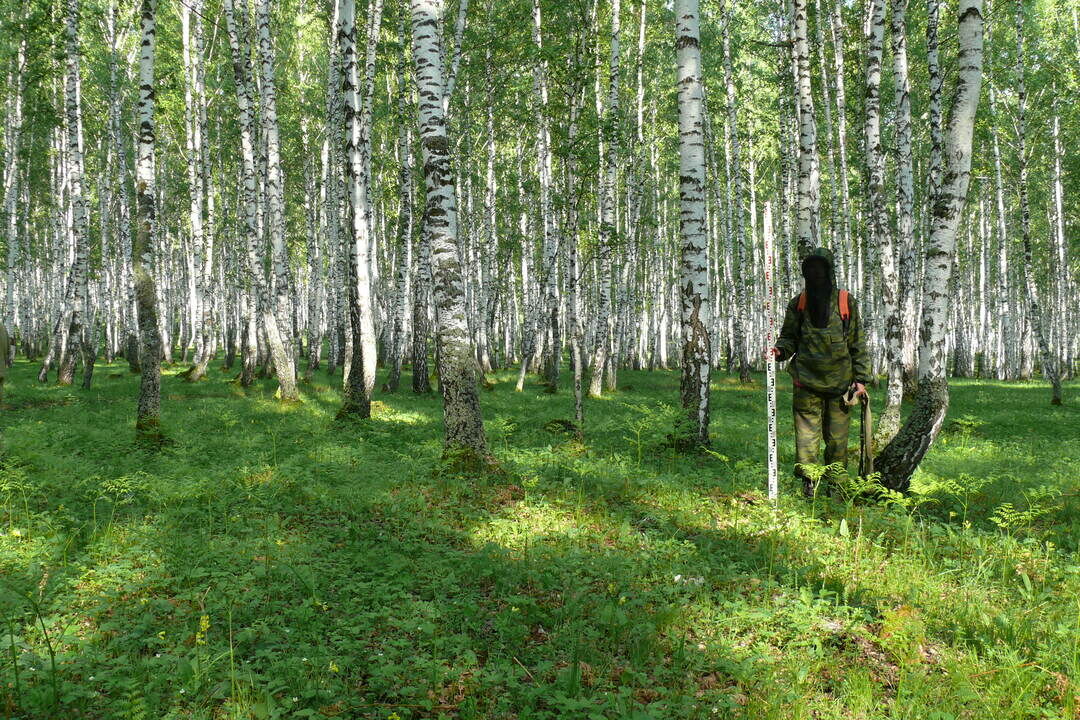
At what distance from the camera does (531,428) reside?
36.0 ft

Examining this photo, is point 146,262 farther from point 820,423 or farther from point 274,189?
point 820,423

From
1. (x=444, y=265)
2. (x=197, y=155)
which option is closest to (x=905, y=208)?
(x=444, y=265)

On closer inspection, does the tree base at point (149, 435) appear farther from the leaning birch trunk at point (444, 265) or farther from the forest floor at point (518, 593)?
the leaning birch trunk at point (444, 265)

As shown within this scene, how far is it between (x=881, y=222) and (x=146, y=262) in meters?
14.4

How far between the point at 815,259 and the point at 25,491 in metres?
8.09

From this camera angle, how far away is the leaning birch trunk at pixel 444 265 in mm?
6848

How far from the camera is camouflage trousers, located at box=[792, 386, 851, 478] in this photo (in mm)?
6109

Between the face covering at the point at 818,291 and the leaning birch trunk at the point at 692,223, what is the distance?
2.11 metres

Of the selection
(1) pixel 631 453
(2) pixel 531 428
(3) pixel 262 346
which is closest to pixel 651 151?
(3) pixel 262 346

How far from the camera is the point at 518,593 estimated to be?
13.9 feet

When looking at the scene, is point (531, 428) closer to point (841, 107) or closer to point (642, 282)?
point (841, 107)

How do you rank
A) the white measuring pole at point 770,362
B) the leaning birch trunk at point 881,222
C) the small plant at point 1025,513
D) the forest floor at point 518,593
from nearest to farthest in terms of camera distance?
the forest floor at point 518,593 → the small plant at point 1025,513 → the white measuring pole at point 770,362 → the leaning birch trunk at point 881,222

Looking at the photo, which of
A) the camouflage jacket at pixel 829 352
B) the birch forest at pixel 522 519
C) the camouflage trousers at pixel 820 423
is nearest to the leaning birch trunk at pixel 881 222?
the birch forest at pixel 522 519

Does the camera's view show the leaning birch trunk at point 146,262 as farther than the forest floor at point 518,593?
Yes
